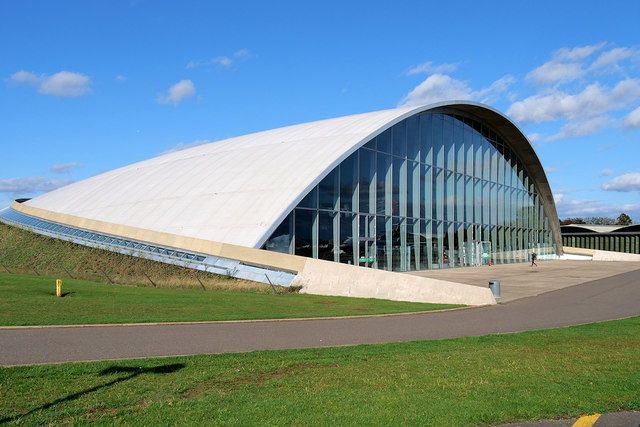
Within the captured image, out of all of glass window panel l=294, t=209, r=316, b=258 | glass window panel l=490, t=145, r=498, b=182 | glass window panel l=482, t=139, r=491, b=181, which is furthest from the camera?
glass window panel l=490, t=145, r=498, b=182

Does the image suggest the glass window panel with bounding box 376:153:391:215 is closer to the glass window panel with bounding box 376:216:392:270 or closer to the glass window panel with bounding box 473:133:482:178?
the glass window panel with bounding box 376:216:392:270

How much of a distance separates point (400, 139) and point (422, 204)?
14.4 feet

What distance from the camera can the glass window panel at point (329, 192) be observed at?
24953 millimetres

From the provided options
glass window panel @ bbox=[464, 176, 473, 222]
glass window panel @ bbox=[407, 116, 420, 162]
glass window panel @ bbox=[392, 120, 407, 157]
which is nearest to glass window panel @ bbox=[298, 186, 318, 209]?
glass window panel @ bbox=[392, 120, 407, 157]

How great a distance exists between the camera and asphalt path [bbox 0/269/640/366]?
900 centimetres

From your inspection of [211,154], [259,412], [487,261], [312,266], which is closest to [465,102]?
[487,261]

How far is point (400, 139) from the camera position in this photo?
31375 mm

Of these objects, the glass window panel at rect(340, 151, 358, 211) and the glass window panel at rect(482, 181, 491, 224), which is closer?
the glass window panel at rect(340, 151, 358, 211)

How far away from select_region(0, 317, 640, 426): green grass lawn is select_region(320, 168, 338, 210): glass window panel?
52.5ft

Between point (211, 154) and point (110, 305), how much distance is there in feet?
64.3

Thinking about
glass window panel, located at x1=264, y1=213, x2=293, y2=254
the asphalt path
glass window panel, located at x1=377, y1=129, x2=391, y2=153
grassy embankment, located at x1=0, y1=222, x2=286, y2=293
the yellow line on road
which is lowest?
the asphalt path

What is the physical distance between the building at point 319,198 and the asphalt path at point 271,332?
8.21 metres

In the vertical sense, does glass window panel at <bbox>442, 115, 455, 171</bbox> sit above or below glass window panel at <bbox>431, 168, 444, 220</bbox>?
above

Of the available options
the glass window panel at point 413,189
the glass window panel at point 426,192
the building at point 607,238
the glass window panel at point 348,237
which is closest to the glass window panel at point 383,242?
the glass window panel at point 348,237
